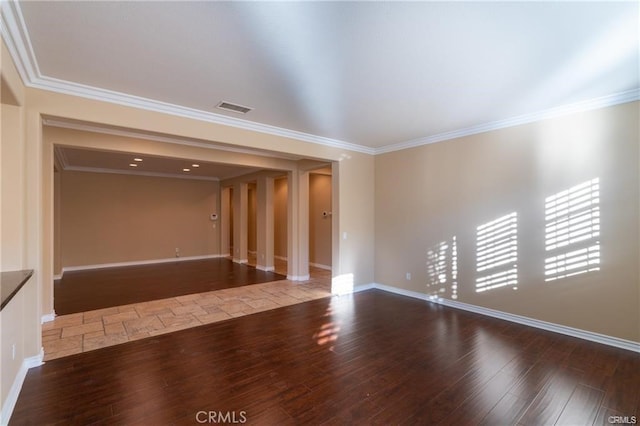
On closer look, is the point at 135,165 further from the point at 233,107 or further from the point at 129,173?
the point at 233,107

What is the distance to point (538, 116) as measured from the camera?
387 cm

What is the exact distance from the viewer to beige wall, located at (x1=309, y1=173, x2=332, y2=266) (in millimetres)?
8156

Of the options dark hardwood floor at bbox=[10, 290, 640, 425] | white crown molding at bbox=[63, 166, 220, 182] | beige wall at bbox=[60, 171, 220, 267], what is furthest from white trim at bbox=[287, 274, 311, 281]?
white crown molding at bbox=[63, 166, 220, 182]

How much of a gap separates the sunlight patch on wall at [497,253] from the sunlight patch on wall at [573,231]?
1.26 ft

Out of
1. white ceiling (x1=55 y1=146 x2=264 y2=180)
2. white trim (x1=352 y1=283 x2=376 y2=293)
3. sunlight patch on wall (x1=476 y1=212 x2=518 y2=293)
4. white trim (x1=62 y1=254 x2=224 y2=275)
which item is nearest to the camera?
sunlight patch on wall (x1=476 y1=212 x2=518 y2=293)

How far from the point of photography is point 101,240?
27.1ft

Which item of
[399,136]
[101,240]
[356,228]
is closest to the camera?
[399,136]

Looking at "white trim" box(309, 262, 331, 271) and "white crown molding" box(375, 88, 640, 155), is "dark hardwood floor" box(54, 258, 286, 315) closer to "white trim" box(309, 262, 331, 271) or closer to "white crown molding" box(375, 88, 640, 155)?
"white trim" box(309, 262, 331, 271)

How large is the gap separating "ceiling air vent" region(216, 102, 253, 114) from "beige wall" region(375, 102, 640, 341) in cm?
313

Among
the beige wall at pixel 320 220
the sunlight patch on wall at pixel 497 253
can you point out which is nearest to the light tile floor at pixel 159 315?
the beige wall at pixel 320 220

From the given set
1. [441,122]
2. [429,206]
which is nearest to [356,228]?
[429,206]

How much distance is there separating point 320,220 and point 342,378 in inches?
229

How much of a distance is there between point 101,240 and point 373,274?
7.65m

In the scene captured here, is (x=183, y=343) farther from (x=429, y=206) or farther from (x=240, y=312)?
(x=429, y=206)
